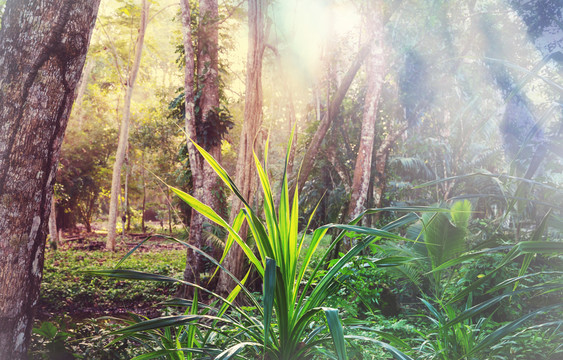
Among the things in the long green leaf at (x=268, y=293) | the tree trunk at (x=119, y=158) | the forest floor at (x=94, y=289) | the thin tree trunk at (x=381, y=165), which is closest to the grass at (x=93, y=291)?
the forest floor at (x=94, y=289)

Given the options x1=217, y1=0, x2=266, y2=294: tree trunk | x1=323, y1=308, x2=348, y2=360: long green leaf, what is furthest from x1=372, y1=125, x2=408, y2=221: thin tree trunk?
x1=323, y1=308, x2=348, y2=360: long green leaf

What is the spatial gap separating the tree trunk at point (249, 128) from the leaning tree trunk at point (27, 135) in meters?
1.16

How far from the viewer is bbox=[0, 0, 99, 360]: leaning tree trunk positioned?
1425mm

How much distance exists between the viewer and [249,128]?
8.66ft

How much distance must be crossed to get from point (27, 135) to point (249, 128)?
4.51 feet

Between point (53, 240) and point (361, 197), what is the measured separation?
16.8ft

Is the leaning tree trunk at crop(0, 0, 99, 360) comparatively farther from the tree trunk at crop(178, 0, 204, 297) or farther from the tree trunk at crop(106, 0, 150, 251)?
the tree trunk at crop(106, 0, 150, 251)

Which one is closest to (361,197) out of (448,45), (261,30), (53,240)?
(261,30)

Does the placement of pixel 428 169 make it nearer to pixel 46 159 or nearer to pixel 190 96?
pixel 190 96

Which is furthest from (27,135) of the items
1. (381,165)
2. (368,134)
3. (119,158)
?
(119,158)

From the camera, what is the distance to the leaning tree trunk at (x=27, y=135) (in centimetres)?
142

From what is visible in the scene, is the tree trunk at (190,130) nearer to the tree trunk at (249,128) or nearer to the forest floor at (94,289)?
the forest floor at (94,289)

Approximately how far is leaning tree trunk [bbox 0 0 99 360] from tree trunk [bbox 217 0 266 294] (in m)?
1.16

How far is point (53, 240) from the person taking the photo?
6645mm
